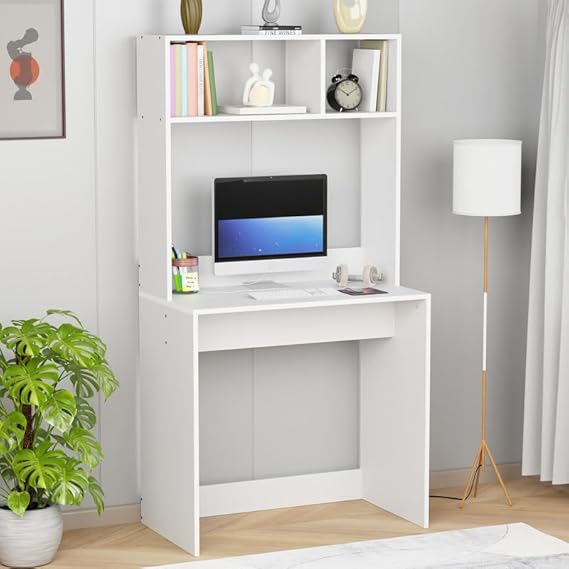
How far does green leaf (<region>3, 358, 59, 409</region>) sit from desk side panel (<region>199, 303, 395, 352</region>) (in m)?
0.61

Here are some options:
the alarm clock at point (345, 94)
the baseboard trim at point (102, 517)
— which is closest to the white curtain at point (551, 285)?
the alarm clock at point (345, 94)

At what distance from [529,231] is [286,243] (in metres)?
1.14

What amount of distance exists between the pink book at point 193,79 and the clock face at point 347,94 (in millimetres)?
583

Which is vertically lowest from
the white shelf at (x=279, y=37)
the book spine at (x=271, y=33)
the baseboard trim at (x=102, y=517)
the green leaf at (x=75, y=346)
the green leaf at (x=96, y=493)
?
the baseboard trim at (x=102, y=517)

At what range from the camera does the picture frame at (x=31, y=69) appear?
4.39 metres

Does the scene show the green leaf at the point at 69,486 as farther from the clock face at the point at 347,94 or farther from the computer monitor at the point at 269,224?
the clock face at the point at 347,94

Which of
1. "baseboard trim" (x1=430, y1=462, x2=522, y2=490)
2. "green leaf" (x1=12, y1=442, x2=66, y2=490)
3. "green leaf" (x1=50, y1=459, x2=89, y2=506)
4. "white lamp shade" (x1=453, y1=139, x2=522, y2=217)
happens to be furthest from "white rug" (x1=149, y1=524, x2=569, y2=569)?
"white lamp shade" (x1=453, y1=139, x2=522, y2=217)

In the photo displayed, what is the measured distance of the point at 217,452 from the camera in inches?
193

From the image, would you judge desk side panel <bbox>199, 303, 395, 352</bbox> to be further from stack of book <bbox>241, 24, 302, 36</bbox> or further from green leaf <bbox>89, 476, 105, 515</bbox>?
stack of book <bbox>241, 24, 302, 36</bbox>

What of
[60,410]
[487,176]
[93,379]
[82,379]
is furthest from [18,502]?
[487,176]

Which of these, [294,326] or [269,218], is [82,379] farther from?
[269,218]

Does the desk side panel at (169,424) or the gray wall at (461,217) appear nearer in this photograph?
the desk side panel at (169,424)

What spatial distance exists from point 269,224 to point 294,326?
40 centimetres

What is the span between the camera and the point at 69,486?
13.7ft
